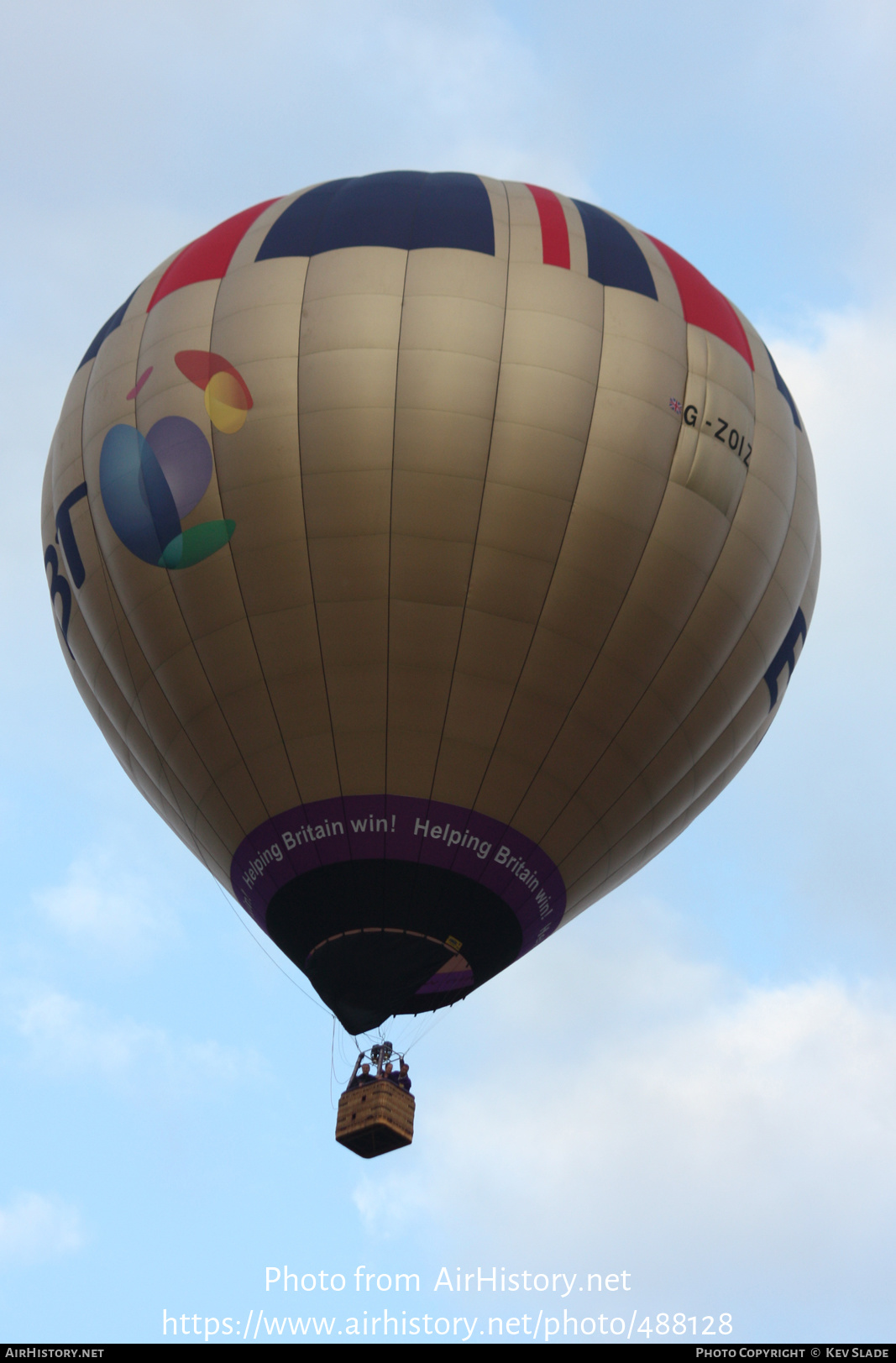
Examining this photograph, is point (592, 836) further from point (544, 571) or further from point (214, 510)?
point (214, 510)

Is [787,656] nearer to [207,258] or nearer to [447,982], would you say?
[447,982]

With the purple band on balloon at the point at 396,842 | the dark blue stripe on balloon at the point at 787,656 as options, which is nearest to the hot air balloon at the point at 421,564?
the purple band on balloon at the point at 396,842

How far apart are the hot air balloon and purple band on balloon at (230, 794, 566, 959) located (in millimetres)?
25

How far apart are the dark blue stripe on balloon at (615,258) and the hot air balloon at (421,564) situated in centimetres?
4

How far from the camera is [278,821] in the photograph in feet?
59.9

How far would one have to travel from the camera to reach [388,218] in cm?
1912

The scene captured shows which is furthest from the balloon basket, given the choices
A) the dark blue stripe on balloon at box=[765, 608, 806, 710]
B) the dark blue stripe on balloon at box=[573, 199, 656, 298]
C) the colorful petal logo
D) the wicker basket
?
the dark blue stripe on balloon at box=[573, 199, 656, 298]

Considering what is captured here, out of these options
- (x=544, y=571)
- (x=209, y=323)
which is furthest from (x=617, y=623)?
(x=209, y=323)

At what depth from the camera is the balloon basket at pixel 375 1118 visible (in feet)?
58.4

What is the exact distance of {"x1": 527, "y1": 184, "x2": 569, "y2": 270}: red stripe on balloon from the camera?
18.9 meters

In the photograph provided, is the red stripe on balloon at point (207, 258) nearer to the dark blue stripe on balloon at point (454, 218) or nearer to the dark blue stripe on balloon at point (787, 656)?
the dark blue stripe on balloon at point (454, 218)

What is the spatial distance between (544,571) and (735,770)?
4770 mm

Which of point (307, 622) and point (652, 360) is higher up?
point (652, 360)

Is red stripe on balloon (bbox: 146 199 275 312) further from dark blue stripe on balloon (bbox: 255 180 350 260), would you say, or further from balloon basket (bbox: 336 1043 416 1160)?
balloon basket (bbox: 336 1043 416 1160)
